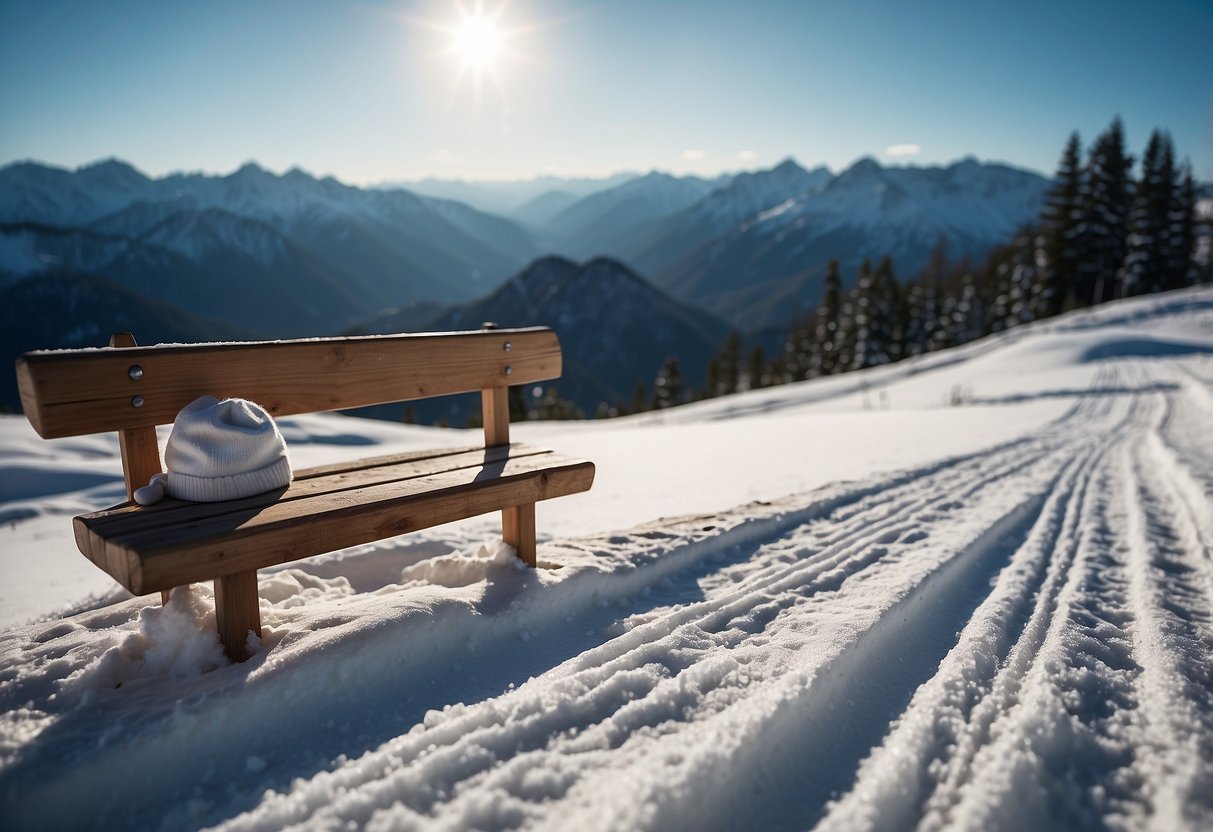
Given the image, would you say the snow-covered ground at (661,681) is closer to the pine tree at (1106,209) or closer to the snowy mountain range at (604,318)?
the pine tree at (1106,209)

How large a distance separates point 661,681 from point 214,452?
5.88 feet

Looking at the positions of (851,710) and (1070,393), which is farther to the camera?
(1070,393)

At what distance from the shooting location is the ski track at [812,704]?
1.74 meters

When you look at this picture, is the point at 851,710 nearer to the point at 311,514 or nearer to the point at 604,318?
the point at 311,514

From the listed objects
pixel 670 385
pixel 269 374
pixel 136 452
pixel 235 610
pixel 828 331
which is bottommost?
pixel 670 385

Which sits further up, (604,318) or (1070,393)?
(604,318)

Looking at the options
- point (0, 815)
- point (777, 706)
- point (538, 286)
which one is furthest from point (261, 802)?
point (538, 286)

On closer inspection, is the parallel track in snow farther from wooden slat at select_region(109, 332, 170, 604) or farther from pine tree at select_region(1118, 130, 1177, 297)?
pine tree at select_region(1118, 130, 1177, 297)

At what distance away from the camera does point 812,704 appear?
86.2 inches

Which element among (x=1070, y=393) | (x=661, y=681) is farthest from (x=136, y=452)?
(x=1070, y=393)

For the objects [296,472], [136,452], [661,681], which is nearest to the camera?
[661,681]

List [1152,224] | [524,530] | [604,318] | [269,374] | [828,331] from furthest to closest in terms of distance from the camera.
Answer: [604,318] → [828,331] → [1152,224] → [524,530] → [269,374]

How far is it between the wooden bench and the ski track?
0.44 m

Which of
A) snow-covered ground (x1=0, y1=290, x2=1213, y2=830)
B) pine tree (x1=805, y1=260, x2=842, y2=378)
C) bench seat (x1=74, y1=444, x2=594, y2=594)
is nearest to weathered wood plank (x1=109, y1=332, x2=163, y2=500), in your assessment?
bench seat (x1=74, y1=444, x2=594, y2=594)
